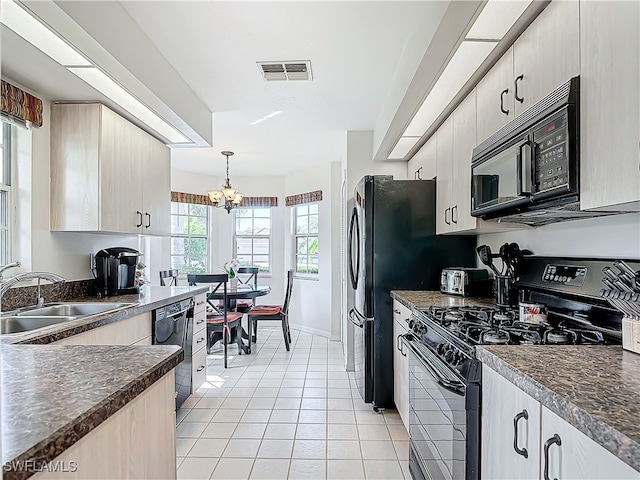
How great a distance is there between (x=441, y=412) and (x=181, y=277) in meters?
5.31

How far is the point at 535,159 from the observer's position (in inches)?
60.7

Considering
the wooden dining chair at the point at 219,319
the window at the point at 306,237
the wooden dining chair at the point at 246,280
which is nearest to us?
the wooden dining chair at the point at 219,319

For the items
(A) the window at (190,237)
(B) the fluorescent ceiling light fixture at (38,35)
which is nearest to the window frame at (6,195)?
(B) the fluorescent ceiling light fixture at (38,35)

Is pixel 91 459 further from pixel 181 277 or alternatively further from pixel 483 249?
pixel 181 277

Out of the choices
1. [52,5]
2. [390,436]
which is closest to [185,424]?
[390,436]

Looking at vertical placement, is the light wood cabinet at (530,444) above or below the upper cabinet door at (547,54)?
below

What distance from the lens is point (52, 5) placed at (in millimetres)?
1614

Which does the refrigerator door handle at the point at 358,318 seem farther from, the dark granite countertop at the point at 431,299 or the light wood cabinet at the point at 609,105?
the light wood cabinet at the point at 609,105

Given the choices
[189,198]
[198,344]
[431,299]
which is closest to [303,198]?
[189,198]

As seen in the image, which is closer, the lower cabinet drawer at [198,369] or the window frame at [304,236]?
the lower cabinet drawer at [198,369]

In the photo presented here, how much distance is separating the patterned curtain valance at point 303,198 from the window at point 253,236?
1.51 feet

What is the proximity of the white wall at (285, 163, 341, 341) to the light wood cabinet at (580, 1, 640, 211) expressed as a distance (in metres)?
4.49

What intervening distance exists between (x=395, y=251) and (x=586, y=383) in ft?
6.84

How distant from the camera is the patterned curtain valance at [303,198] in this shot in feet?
19.7
